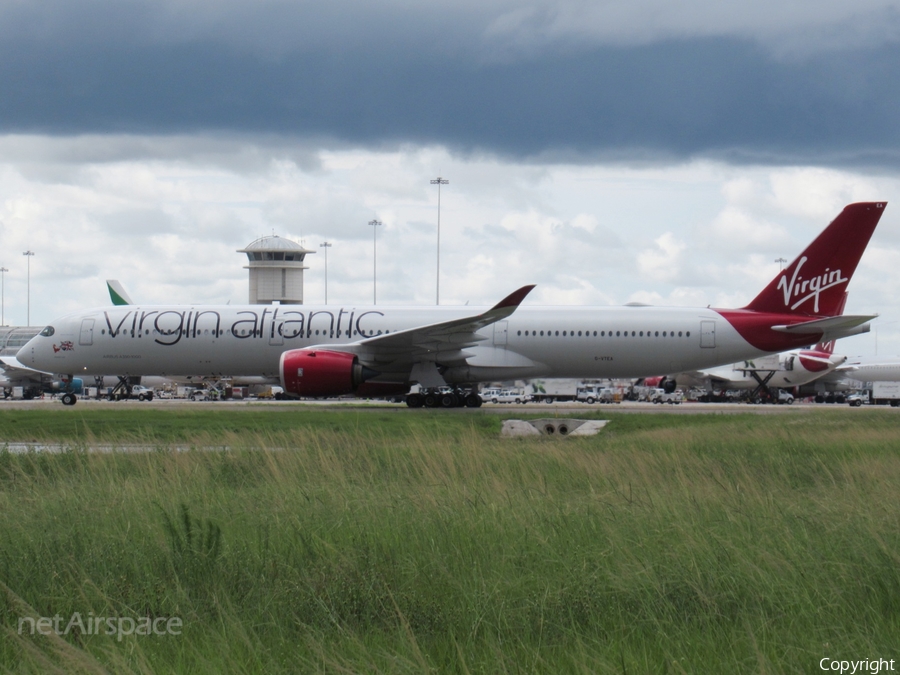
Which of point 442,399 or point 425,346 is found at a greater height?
point 425,346

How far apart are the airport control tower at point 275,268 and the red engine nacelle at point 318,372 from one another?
226 feet

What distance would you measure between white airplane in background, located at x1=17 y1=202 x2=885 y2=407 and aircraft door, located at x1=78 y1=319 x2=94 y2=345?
0.05m

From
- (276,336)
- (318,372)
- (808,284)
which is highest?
(808,284)

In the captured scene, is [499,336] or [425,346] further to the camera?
[499,336]

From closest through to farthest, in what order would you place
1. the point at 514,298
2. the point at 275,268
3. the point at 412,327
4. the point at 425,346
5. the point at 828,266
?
the point at 514,298 → the point at 425,346 → the point at 828,266 → the point at 412,327 → the point at 275,268

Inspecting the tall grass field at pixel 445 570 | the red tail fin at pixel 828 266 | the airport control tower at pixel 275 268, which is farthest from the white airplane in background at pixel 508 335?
the airport control tower at pixel 275 268

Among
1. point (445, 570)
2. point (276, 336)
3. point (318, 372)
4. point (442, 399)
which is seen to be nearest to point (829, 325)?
point (442, 399)

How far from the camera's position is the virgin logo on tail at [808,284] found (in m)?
30.7

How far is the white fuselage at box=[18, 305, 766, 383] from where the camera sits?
31.0m

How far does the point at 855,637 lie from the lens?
5.89 metres

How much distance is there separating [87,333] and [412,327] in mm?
10879

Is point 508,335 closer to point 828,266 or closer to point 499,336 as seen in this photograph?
point 499,336

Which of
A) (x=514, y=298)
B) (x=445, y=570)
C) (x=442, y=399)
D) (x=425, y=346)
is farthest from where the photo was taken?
(x=442, y=399)

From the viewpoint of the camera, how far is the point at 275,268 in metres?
97.2
